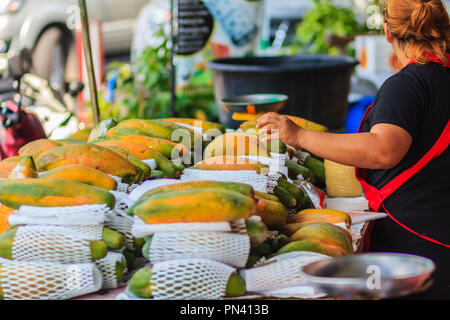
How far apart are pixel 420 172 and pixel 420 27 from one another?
513mm

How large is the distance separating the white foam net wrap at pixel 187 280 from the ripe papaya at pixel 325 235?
345mm

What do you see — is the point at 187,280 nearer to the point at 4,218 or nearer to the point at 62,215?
the point at 62,215

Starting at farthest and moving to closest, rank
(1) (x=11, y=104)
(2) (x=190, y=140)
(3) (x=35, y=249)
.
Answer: (1) (x=11, y=104) → (2) (x=190, y=140) → (3) (x=35, y=249)

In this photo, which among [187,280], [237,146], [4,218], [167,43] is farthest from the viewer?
[167,43]

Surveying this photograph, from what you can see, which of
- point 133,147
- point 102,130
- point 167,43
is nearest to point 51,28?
point 167,43

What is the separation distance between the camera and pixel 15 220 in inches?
58.5

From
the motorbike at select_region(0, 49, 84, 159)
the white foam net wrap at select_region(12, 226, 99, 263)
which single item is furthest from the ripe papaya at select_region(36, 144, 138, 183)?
the motorbike at select_region(0, 49, 84, 159)

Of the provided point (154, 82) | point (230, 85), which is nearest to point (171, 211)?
point (230, 85)

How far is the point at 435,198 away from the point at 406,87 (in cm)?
45

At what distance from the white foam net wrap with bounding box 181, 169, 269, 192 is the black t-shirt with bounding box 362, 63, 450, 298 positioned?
43cm

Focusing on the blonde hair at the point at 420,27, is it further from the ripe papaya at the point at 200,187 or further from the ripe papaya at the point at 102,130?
the ripe papaya at the point at 102,130

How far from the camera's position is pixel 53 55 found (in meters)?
6.69

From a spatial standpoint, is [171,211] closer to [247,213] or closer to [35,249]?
[247,213]

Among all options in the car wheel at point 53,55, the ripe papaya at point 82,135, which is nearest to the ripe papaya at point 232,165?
the ripe papaya at point 82,135
